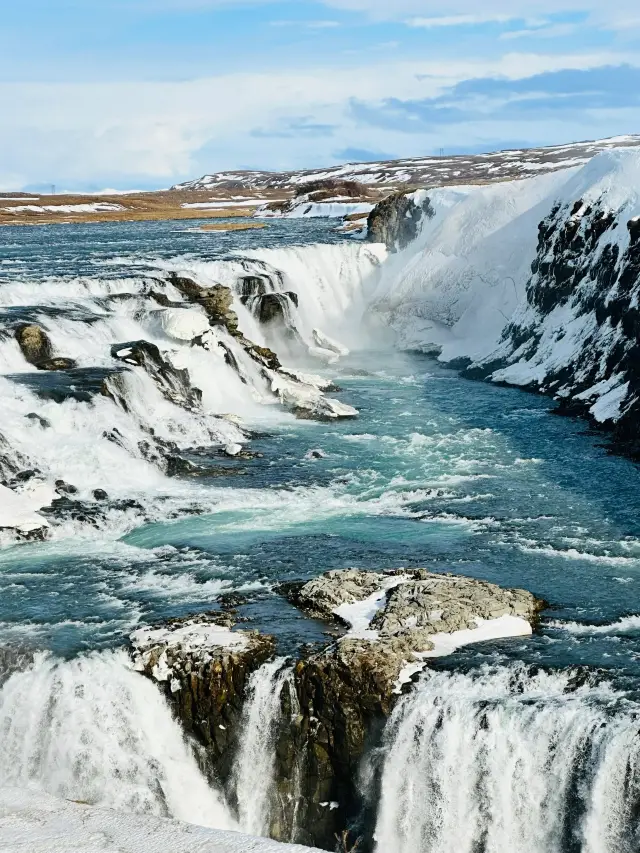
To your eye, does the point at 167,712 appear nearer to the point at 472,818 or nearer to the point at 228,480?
the point at 472,818

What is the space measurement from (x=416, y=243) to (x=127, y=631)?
1821 inches

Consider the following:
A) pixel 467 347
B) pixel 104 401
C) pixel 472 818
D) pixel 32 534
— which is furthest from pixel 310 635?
pixel 467 347

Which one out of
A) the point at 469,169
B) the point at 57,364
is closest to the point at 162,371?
the point at 57,364

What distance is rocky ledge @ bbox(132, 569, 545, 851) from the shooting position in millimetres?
15258

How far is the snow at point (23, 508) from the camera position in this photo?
891 inches

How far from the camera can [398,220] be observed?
6309 centimetres

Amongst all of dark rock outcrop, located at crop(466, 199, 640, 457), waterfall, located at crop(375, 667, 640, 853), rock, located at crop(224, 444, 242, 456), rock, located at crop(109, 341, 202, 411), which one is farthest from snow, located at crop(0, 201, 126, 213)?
waterfall, located at crop(375, 667, 640, 853)

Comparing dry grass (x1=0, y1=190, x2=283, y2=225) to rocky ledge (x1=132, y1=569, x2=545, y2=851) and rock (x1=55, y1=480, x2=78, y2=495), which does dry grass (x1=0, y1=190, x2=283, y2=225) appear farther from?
rocky ledge (x1=132, y1=569, x2=545, y2=851)

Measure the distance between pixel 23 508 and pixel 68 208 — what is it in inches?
4298

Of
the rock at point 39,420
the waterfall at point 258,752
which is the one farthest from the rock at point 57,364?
the waterfall at point 258,752

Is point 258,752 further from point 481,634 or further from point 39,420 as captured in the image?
point 39,420

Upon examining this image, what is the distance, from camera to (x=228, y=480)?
2705 cm

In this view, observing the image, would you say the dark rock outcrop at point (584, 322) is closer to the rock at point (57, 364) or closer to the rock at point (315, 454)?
the rock at point (315, 454)

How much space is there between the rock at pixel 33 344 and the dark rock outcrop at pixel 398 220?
3332 centimetres
